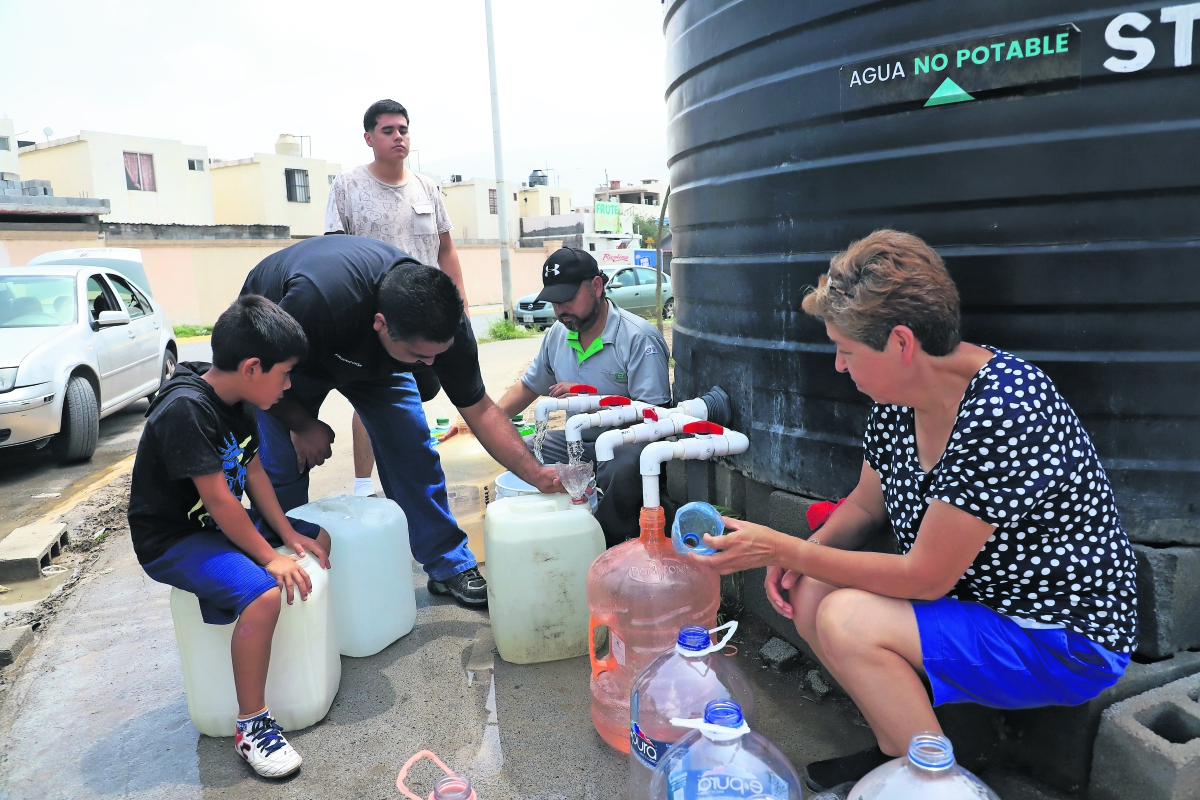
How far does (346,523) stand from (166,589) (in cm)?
133

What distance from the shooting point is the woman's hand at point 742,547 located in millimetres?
1874

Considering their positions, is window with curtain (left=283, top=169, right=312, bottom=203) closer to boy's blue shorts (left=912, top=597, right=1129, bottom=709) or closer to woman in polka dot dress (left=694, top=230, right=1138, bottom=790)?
woman in polka dot dress (left=694, top=230, right=1138, bottom=790)

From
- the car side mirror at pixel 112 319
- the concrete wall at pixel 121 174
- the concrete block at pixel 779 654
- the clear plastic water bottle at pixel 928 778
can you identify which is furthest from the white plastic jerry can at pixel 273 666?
the concrete wall at pixel 121 174

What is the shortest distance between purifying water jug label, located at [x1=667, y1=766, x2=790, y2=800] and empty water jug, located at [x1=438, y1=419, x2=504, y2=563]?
2.38m

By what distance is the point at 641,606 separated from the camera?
2465 mm

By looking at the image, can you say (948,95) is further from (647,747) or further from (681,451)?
(647,747)

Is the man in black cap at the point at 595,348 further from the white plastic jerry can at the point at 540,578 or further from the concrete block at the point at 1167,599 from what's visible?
the concrete block at the point at 1167,599

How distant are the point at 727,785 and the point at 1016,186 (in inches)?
61.1

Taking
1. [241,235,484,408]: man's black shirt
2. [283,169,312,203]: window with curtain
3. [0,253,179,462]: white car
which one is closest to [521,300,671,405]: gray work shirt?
[241,235,484,408]: man's black shirt

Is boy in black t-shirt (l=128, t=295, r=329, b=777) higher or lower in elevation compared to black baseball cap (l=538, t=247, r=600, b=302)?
lower

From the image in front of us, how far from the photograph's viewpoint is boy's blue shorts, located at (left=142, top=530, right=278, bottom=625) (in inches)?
91.2

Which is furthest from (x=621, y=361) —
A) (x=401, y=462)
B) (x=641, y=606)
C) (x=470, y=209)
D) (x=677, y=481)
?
(x=470, y=209)

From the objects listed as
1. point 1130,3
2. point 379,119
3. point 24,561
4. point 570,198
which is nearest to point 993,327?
point 1130,3

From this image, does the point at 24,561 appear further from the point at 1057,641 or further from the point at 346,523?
the point at 1057,641
